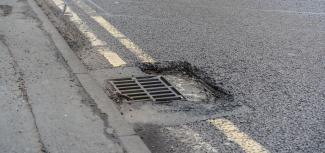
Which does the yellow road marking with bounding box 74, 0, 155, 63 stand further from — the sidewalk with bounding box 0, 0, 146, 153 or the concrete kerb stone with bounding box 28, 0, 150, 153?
the sidewalk with bounding box 0, 0, 146, 153

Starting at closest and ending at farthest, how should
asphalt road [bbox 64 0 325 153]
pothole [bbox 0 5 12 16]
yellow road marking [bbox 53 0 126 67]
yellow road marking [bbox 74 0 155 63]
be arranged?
asphalt road [bbox 64 0 325 153] → yellow road marking [bbox 53 0 126 67] → yellow road marking [bbox 74 0 155 63] → pothole [bbox 0 5 12 16]

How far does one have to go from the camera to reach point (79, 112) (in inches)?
181

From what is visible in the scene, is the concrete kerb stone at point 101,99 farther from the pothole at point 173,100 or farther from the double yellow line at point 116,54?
the double yellow line at point 116,54

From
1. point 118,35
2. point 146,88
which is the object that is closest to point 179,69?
point 146,88

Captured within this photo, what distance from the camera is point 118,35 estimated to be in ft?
23.1

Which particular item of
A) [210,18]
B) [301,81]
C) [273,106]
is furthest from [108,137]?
[210,18]

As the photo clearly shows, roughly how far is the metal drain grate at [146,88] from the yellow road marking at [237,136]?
69 cm

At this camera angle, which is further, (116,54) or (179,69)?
(116,54)

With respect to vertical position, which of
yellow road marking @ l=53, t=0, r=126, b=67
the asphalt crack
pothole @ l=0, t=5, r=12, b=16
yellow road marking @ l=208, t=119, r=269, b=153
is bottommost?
pothole @ l=0, t=5, r=12, b=16

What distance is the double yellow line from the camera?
4.18m

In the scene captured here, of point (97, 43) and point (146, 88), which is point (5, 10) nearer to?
point (97, 43)

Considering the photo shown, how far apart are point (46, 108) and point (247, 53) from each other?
309 cm

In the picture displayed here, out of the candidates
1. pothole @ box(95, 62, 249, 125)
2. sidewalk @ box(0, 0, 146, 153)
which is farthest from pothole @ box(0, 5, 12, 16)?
pothole @ box(95, 62, 249, 125)

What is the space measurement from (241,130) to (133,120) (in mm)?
964
